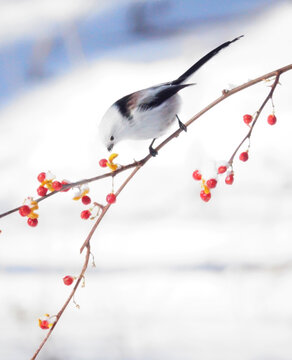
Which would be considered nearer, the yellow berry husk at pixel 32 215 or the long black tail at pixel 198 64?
the yellow berry husk at pixel 32 215

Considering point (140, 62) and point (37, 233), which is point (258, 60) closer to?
point (140, 62)

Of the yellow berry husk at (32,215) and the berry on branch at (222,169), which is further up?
the yellow berry husk at (32,215)

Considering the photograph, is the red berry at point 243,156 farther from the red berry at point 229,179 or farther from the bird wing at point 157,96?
the bird wing at point 157,96

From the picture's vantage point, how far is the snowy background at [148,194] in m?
0.71

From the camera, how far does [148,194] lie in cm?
76

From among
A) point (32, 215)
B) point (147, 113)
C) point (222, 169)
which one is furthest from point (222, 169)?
point (32, 215)

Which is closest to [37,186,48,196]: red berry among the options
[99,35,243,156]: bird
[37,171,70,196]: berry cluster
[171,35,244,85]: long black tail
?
[37,171,70,196]: berry cluster

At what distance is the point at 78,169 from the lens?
2.57 ft

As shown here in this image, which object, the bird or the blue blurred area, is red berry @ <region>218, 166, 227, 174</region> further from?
the blue blurred area

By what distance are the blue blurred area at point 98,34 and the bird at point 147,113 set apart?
0.06 m

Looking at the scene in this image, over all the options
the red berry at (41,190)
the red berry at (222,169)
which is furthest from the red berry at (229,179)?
the red berry at (41,190)

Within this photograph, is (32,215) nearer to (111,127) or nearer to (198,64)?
(111,127)

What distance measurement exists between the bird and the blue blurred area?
6 centimetres

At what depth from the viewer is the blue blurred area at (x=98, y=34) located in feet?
2.40
